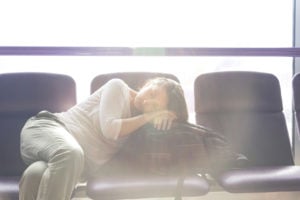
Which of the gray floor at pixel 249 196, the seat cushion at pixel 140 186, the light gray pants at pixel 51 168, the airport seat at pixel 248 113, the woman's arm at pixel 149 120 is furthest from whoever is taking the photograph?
the gray floor at pixel 249 196

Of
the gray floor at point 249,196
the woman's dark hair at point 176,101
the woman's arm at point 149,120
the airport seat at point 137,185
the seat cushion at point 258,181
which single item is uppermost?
the woman's dark hair at point 176,101

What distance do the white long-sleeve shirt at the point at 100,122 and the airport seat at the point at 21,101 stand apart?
26cm

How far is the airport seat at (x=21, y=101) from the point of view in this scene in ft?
6.78

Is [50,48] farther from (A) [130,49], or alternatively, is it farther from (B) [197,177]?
(B) [197,177]

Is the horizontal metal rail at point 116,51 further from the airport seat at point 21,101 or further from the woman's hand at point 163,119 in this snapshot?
the woman's hand at point 163,119

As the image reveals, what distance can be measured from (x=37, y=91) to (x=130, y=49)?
575mm

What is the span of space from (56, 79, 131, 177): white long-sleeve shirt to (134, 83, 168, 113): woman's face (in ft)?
0.19

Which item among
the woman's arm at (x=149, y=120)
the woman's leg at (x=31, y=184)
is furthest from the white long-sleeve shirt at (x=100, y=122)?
the woman's leg at (x=31, y=184)

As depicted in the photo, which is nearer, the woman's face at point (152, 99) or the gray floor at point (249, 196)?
the woman's face at point (152, 99)

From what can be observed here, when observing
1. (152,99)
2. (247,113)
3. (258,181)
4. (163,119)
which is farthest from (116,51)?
(258,181)

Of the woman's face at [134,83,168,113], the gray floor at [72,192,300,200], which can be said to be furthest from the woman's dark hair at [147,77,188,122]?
the gray floor at [72,192,300,200]

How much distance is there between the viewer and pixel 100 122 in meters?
1.81

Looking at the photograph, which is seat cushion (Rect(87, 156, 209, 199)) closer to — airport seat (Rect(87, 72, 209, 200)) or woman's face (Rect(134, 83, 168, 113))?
airport seat (Rect(87, 72, 209, 200))
